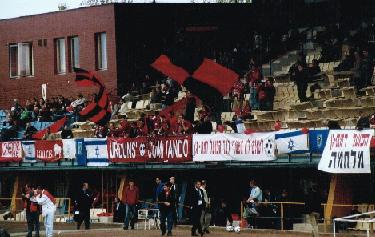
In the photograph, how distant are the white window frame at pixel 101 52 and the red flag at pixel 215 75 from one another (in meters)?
15.8

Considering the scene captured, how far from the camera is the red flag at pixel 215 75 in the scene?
39.6 m

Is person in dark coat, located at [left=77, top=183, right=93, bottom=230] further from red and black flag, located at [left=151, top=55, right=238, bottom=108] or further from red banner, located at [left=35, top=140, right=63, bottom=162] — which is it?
red banner, located at [left=35, top=140, right=63, bottom=162]

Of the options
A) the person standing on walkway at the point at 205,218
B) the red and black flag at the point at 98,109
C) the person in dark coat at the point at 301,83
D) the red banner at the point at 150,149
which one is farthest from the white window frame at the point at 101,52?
the person standing on walkway at the point at 205,218

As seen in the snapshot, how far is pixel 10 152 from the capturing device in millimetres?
49969

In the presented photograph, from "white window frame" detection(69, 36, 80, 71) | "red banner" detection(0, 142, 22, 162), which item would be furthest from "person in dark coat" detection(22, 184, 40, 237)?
"white window frame" detection(69, 36, 80, 71)

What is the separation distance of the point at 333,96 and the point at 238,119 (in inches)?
124

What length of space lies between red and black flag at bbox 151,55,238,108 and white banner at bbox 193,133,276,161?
194 cm

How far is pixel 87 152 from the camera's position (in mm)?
45094

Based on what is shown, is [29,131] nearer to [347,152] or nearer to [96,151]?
[96,151]

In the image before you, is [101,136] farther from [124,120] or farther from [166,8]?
[166,8]

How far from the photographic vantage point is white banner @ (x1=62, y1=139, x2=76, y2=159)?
4584cm

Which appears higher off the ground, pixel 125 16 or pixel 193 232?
pixel 125 16

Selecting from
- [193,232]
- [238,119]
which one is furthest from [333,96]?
[193,232]

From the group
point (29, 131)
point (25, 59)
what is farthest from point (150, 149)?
point (25, 59)
